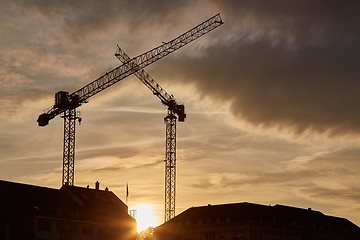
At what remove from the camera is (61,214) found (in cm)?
17175

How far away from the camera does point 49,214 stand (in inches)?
6644

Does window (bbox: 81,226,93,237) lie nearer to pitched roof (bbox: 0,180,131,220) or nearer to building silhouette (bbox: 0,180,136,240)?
building silhouette (bbox: 0,180,136,240)

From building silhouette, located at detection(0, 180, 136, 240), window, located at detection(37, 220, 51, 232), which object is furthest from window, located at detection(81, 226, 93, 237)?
window, located at detection(37, 220, 51, 232)

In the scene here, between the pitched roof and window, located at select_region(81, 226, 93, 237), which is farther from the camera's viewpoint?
window, located at select_region(81, 226, 93, 237)

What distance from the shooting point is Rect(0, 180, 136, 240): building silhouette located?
536 ft

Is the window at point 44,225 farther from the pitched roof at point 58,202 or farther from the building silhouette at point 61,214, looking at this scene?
the pitched roof at point 58,202

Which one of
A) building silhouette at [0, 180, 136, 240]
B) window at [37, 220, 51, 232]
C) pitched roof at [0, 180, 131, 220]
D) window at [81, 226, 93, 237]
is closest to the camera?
building silhouette at [0, 180, 136, 240]

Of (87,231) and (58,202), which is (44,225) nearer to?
(58,202)

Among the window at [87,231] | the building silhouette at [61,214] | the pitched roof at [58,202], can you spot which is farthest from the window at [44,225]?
the window at [87,231]

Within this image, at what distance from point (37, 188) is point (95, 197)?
1566 cm

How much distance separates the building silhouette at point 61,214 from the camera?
16325 cm

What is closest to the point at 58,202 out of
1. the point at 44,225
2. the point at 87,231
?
the point at 87,231

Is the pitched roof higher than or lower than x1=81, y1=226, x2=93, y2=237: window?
higher

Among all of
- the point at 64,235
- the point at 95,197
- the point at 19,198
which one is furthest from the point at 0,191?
the point at 95,197
